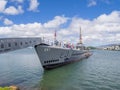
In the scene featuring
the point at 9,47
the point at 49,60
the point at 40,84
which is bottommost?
the point at 40,84

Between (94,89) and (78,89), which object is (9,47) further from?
(94,89)

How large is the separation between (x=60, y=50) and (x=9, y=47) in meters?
22.5

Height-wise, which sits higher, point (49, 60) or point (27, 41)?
point (27, 41)

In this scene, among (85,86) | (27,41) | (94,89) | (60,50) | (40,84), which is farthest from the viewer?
(60,50)

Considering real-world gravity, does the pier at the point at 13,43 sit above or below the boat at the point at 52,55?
above

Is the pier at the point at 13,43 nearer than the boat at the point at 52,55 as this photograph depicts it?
Yes

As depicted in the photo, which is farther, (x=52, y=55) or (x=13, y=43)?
(x=52, y=55)

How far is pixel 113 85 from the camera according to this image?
29.4m

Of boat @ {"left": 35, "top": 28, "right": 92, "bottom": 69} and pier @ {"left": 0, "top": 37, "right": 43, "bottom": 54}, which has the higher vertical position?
pier @ {"left": 0, "top": 37, "right": 43, "bottom": 54}

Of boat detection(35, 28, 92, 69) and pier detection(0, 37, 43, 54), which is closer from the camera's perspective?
pier detection(0, 37, 43, 54)

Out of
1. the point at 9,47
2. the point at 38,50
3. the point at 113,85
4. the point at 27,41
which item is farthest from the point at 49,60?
the point at 113,85

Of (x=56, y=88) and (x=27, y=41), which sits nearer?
(x=56, y=88)

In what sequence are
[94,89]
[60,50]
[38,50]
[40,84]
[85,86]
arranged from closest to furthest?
1. [94,89]
2. [85,86]
3. [40,84]
4. [38,50]
5. [60,50]

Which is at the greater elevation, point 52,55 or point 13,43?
point 13,43
